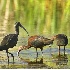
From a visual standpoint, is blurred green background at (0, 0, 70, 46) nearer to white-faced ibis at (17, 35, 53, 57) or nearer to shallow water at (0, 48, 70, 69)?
white-faced ibis at (17, 35, 53, 57)

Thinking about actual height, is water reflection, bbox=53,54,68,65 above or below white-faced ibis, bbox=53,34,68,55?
below

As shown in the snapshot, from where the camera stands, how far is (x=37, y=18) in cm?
155

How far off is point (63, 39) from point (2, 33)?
0.62 m

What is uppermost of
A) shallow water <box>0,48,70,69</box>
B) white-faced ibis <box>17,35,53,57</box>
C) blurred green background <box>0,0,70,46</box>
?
blurred green background <box>0,0,70,46</box>

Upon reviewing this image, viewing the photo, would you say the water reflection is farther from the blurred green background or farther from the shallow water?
the blurred green background

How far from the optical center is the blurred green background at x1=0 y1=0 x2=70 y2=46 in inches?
60.5

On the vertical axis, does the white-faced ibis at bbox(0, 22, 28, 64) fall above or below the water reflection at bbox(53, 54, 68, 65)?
above

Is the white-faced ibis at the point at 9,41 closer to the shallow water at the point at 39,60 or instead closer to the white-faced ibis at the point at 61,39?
the shallow water at the point at 39,60

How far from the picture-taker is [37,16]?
1548 millimetres

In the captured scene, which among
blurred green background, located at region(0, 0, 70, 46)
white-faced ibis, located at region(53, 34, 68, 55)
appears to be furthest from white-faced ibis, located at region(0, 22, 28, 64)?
white-faced ibis, located at region(53, 34, 68, 55)

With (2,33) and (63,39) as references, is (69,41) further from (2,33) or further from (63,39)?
(2,33)

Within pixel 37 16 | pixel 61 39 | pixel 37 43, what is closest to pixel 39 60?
pixel 37 43

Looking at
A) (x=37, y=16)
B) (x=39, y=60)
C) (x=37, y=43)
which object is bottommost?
(x=39, y=60)

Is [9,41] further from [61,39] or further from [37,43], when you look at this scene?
[61,39]
